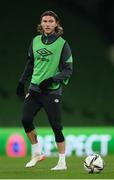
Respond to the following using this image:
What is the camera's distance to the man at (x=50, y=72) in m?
9.11

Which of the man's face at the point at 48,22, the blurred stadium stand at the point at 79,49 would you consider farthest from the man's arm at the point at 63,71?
the blurred stadium stand at the point at 79,49

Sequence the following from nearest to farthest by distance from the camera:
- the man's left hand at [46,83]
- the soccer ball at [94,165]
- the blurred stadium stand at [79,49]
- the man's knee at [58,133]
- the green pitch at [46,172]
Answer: the green pitch at [46,172] → the soccer ball at [94,165] → the man's left hand at [46,83] → the man's knee at [58,133] → the blurred stadium stand at [79,49]

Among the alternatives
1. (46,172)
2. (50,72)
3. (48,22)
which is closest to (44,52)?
(50,72)

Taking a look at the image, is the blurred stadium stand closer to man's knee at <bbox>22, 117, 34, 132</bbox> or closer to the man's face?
man's knee at <bbox>22, 117, 34, 132</bbox>

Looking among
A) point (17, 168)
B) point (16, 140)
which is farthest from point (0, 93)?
point (17, 168)

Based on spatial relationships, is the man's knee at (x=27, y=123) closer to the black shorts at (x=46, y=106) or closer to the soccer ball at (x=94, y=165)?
the black shorts at (x=46, y=106)

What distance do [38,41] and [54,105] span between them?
82cm

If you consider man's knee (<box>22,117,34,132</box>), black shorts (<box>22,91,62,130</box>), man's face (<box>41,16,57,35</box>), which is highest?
man's face (<box>41,16,57,35</box>)

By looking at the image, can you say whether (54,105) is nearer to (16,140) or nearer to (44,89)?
(44,89)

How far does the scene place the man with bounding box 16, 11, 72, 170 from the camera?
911cm

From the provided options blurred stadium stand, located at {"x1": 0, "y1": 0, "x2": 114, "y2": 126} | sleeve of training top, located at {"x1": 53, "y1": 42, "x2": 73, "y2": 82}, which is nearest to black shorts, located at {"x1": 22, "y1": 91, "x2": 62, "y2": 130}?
sleeve of training top, located at {"x1": 53, "y1": 42, "x2": 73, "y2": 82}

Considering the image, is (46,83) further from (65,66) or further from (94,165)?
(94,165)

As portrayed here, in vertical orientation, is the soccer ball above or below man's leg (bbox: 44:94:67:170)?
below

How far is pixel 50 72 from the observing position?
360 inches
